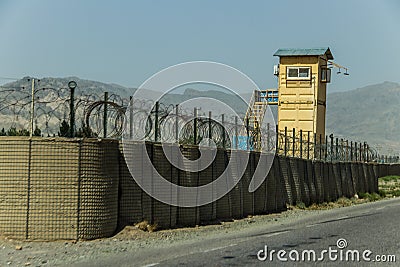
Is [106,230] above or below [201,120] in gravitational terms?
below

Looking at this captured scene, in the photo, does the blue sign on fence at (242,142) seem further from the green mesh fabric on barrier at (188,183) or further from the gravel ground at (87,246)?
the gravel ground at (87,246)

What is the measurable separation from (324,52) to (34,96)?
105 feet

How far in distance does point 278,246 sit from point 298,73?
3121cm

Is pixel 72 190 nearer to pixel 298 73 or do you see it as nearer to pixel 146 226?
pixel 146 226

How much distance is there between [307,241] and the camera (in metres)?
13.2

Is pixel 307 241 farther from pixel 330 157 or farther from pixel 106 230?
pixel 330 157

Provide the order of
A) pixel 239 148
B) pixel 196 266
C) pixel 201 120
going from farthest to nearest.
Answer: pixel 239 148
pixel 201 120
pixel 196 266

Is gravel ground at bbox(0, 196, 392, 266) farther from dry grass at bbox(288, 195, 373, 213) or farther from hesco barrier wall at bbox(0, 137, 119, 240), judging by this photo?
dry grass at bbox(288, 195, 373, 213)

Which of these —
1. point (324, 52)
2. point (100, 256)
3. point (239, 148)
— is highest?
point (324, 52)

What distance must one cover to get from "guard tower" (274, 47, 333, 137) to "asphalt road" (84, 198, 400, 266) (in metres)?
25.2

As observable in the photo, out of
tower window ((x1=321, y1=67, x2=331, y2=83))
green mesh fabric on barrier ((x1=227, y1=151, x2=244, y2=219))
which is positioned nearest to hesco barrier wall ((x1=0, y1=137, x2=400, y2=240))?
green mesh fabric on barrier ((x1=227, y1=151, x2=244, y2=219))

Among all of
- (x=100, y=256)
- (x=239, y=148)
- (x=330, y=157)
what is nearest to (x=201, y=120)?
(x=239, y=148)

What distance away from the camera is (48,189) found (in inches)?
502

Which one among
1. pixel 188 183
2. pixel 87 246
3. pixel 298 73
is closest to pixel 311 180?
pixel 188 183
